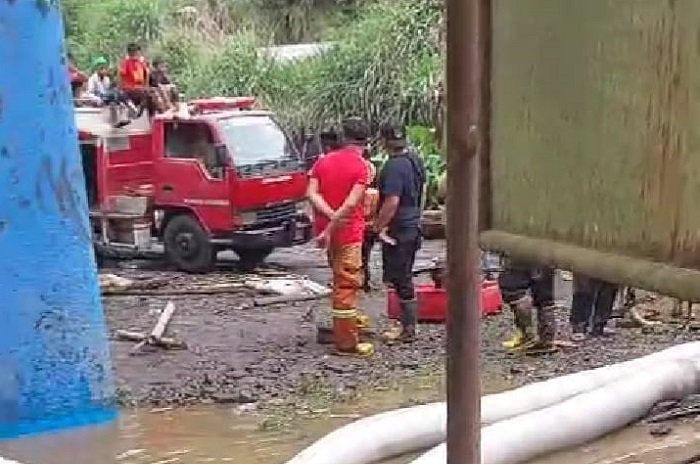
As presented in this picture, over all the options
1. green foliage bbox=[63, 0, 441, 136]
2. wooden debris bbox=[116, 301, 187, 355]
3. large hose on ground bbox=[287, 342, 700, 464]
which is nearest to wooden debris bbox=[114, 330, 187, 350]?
wooden debris bbox=[116, 301, 187, 355]

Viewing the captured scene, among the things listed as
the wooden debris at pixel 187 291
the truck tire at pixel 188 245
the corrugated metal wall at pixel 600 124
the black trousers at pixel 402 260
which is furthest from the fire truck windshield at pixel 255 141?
the corrugated metal wall at pixel 600 124

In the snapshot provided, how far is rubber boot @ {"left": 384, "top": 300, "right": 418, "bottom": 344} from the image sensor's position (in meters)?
10.9

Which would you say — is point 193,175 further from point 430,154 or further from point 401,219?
point 430,154

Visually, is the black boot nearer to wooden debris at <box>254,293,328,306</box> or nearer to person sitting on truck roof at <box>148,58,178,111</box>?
wooden debris at <box>254,293,328,306</box>

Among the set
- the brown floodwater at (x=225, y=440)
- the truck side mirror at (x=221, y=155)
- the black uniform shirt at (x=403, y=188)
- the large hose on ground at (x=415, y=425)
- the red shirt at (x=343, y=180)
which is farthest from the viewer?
the truck side mirror at (x=221, y=155)

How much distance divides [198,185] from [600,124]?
1294 centimetres

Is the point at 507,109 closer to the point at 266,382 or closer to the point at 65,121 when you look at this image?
the point at 65,121

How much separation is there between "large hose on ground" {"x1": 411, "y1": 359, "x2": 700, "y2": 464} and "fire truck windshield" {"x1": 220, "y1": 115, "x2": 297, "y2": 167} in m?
7.70

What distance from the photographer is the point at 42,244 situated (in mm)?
8188

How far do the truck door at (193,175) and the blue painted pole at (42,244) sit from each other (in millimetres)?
6018

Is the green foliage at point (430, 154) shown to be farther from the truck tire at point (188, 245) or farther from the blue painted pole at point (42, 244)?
the blue painted pole at point (42, 244)

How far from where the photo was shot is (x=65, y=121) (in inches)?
325

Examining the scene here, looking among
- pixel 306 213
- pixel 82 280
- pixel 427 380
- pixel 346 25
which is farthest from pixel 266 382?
pixel 346 25

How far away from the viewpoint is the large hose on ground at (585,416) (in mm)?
6305
